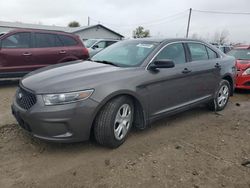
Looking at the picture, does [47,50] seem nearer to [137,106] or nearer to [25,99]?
[25,99]

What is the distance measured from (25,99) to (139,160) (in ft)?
5.61

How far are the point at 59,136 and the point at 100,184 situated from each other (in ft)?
2.72

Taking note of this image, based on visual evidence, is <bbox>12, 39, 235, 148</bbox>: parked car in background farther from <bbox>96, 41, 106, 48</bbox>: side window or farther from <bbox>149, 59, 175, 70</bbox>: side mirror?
<bbox>96, 41, 106, 48</bbox>: side window

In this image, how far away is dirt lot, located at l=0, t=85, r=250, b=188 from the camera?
298 cm

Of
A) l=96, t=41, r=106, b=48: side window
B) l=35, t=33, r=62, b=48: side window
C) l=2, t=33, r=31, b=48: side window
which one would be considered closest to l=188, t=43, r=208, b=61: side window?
l=35, t=33, r=62, b=48: side window

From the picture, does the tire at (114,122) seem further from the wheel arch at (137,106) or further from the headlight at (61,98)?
the headlight at (61,98)

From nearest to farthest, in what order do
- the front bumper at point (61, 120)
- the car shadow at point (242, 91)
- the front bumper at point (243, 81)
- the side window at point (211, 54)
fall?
the front bumper at point (61, 120) → the side window at point (211, 54) → the front bumper at point (243, 81) → the car shadow at point (242, 91)

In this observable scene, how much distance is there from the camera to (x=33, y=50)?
25.3 feet

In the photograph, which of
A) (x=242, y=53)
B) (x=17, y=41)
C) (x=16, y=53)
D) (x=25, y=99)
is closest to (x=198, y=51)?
(x=25, y=99)

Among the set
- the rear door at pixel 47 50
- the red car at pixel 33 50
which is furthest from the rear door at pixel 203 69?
the rear door at pixel 47 50

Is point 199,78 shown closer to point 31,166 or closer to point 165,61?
point 165,61

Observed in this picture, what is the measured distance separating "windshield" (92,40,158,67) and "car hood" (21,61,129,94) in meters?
0.34

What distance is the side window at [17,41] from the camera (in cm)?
739

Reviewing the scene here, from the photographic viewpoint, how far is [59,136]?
330 cm
